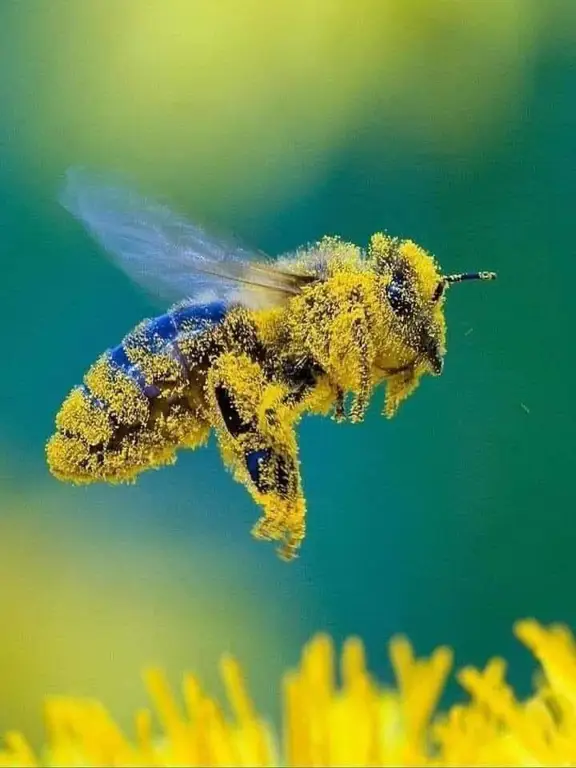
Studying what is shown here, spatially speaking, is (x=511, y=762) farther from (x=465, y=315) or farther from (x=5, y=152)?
(x=5, y=152)

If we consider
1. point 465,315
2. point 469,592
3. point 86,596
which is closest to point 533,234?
point 465,315

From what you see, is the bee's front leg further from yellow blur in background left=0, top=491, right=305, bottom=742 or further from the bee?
yellow blur in background left=0, top=491, right=305, bottom=742

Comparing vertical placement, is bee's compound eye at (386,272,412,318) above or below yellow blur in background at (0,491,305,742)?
below

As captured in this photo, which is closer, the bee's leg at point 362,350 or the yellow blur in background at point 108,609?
the bee's leg at point 362,350

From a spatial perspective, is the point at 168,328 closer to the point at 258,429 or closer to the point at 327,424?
the point at 258,429

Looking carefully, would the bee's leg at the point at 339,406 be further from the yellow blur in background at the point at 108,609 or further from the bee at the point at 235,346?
the yellow blur in background at the point at 108,609

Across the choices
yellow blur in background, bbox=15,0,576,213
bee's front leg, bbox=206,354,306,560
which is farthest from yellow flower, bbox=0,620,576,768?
yellow blur in background, bbox=15,0,576,213

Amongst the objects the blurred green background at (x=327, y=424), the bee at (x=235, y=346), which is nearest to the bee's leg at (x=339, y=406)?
the bee at (x=235, y=346)

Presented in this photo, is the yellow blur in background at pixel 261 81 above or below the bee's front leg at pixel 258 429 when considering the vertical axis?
above
